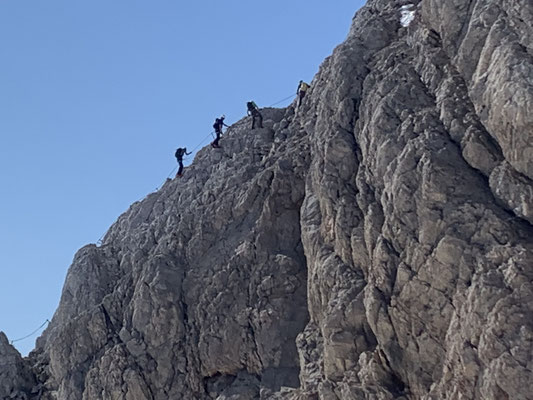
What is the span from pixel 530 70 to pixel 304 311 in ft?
47.0

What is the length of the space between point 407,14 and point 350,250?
11.9 m

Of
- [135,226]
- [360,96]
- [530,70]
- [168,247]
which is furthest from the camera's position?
[135,226]

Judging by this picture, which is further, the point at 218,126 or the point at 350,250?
the point at 218,126

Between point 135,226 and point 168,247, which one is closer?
point 168,247

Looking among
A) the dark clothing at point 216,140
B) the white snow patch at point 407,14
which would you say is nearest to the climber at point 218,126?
the dark clothing at point 216,140

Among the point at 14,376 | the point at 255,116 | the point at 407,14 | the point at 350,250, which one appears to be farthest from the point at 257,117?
the point at 14,376

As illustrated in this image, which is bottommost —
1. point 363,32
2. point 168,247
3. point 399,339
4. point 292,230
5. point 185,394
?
point 399,339

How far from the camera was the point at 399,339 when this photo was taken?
96.9 ft

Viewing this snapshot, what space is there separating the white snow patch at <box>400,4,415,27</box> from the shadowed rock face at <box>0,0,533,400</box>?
31cm

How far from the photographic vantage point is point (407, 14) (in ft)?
132

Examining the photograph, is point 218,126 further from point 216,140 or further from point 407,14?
point 407,14

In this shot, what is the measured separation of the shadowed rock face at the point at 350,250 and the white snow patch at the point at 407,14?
1.03 feet

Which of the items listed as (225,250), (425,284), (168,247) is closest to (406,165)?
(425,284)

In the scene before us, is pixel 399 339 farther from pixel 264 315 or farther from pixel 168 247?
pixel 168 247
